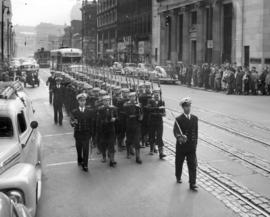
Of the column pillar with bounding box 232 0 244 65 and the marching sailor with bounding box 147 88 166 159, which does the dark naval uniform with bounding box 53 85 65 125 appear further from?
the column pillar with bounding box 232 0 244 65

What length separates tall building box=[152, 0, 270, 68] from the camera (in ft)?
Result: 123

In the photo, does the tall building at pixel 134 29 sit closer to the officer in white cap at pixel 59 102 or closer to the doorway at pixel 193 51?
the doorway at pixel 193 51

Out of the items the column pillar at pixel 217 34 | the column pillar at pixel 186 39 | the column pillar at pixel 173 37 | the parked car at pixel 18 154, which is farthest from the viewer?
the column pillar at pixel 173 37

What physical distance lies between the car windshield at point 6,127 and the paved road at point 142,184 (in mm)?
1382

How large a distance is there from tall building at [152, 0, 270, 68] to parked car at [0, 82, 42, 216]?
29646mm

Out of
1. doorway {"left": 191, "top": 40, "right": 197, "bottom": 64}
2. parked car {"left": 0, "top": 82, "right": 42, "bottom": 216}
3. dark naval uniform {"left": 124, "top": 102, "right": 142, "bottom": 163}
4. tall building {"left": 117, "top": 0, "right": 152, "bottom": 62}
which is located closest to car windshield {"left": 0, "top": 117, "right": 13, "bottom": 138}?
parked car {"left": 0, "top": 82, "right": 42, "bottom": 216}

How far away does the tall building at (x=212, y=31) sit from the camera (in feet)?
123

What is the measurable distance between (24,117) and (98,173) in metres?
2.50

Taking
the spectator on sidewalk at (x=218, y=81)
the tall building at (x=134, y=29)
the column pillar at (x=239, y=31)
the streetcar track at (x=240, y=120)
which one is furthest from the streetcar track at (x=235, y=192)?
the tall building at (x=134, y=29)

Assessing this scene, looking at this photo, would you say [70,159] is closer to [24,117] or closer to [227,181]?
[24,117]

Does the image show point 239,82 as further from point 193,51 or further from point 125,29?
point 125,29

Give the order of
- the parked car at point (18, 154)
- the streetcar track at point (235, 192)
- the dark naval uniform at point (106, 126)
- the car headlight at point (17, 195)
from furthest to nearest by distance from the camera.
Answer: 1. the dark naval uniform at point (106, 126)
2. the streetcar track at point (235, 192)
3. the parked car at point (18, 154)
4. the car headlight at point (17, 195)

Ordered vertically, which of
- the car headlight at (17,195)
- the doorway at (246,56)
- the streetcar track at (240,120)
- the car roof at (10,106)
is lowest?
the streetcar track at (240,120)

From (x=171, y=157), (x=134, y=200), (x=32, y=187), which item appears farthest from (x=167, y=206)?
(x=171, y=157)
